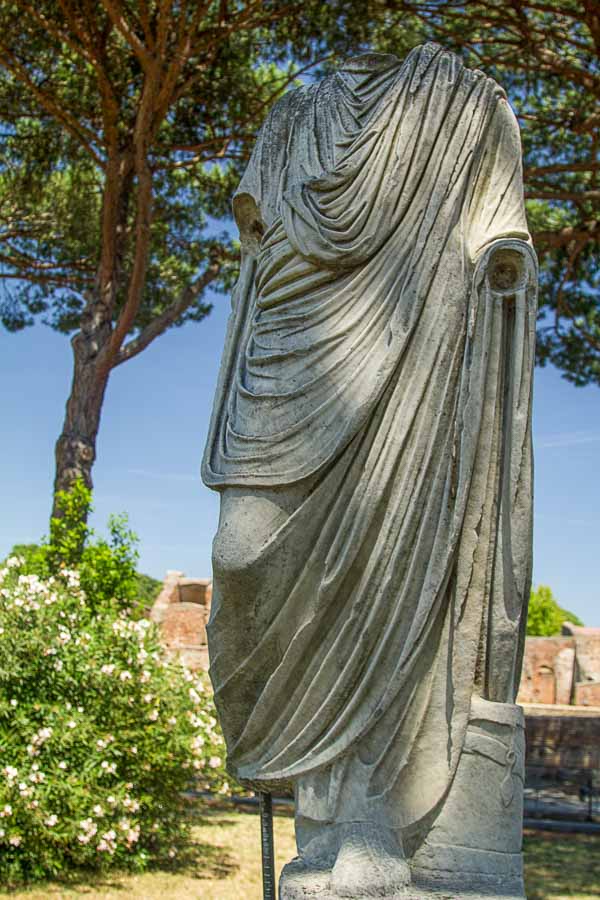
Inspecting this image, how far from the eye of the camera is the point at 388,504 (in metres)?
2.19

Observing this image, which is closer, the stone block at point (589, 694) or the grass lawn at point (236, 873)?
the grass lawn at point (236, 873)

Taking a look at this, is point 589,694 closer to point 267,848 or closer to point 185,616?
point 185,616

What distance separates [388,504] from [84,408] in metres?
8.41

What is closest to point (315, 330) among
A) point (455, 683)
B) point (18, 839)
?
point (455, 683)

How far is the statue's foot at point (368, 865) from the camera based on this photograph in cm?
192

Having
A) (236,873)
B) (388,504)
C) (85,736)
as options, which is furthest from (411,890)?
(236,873)

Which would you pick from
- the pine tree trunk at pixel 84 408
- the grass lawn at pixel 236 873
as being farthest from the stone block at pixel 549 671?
the pine tree trunk at pixel 84 408

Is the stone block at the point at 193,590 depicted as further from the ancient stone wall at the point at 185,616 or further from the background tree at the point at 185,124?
the background tree at the point at 185,124

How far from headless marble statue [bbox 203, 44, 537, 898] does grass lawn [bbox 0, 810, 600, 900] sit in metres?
4.37

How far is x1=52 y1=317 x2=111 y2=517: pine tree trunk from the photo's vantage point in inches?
399

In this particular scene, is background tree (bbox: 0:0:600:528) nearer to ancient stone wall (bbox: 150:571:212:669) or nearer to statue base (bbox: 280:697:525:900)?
ancient stone wall (bbox: 150:571:212:669)

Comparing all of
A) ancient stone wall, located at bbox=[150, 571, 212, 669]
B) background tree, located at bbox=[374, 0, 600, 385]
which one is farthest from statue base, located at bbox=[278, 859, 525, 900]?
ancient stone wall, located at bbox=[150, 571, 212, 669]

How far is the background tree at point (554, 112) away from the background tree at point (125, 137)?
101cm

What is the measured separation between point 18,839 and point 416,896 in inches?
182
